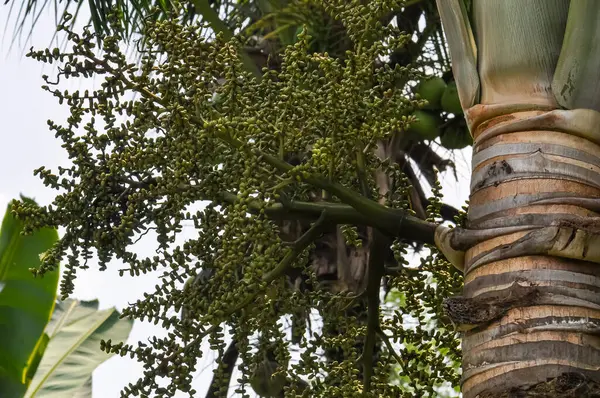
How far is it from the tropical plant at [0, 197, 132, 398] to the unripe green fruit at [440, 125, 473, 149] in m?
1.97

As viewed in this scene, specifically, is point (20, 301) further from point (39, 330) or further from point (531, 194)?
point (531, 194)

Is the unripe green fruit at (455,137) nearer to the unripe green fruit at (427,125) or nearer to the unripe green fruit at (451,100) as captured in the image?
the unripe green fruit at (427,125)

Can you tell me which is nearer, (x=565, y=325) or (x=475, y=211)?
(x=565, y=325)

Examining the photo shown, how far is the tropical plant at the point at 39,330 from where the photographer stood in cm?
535

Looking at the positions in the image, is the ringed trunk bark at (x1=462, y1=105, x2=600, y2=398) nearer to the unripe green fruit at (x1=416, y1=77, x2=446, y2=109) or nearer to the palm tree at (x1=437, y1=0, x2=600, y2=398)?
the palm tree at (x1=437, y1=0, x2=600, y2=398)

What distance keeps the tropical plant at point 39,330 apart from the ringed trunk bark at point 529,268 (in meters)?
3.54

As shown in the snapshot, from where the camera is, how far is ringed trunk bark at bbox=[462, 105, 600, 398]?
5.51 feet

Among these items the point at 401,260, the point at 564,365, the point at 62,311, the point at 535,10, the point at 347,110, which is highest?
the point at 62,311

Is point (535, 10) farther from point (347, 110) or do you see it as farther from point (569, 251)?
point (569, 251)

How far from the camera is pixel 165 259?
2205mm

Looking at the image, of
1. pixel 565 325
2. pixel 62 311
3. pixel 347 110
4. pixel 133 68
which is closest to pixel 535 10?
pixel 347 110

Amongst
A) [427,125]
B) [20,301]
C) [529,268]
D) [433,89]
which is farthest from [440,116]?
[529,268]

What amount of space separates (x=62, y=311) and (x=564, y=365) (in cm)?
526

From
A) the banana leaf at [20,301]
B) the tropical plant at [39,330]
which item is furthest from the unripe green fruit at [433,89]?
the banana leaf at [20,301]
